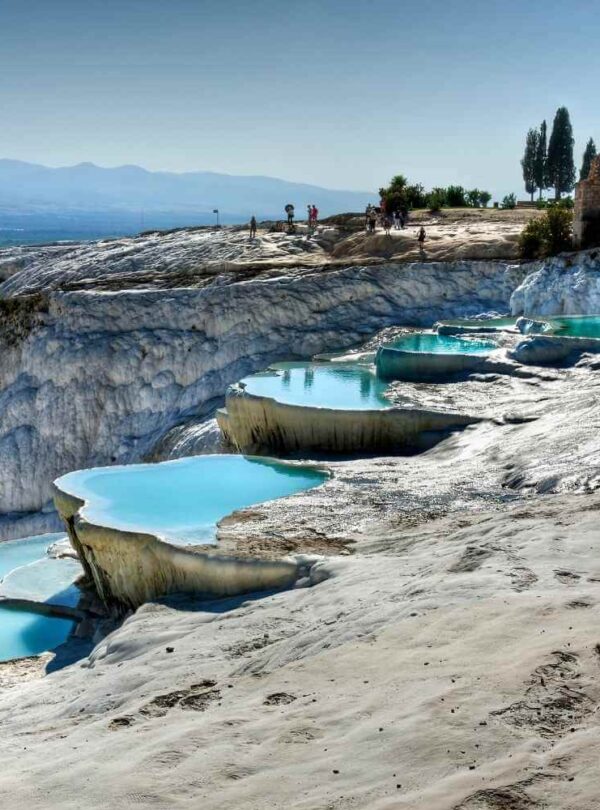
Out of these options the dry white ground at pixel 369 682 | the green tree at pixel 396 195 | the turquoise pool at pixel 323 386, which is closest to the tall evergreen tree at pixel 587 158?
the green tree at pixel 396 195

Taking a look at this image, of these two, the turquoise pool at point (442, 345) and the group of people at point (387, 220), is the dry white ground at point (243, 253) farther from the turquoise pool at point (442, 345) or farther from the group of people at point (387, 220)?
the turquoise pool at point (442, 345)

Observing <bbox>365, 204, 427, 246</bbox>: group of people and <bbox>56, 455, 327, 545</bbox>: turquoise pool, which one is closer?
<bbox>56, 455, 327, 545</bbox>: turquoise pool

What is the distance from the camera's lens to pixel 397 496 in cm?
984

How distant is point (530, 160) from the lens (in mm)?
38875

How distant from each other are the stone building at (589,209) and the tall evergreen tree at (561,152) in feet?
53.1

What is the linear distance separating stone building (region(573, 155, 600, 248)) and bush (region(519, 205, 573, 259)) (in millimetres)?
474

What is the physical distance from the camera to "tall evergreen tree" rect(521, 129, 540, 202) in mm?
38625

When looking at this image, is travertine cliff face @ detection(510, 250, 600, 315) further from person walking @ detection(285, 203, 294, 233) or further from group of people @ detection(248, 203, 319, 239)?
person walking @ detection(285, 203, 294, 233)

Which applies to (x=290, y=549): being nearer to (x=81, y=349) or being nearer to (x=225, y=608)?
(x=225, y=608)

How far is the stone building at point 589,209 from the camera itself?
20.5m

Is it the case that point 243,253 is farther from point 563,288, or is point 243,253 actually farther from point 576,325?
point 576,325

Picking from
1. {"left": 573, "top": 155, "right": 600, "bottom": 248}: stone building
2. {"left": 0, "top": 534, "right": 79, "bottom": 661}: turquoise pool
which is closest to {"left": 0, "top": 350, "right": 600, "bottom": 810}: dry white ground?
{"left": 0, "top": 534, "right": 79, "bottom": 661}: turquoise pool


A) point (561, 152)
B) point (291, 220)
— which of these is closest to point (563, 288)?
point (291, 220)

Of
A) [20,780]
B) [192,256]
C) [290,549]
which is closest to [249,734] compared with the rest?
[20,780]
